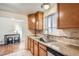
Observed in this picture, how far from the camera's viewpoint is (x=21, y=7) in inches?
69.7

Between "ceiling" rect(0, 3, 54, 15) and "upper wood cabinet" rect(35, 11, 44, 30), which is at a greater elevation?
"ceiling" rect(0, 3, 54, 15)

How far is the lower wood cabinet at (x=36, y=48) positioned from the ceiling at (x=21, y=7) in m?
0.52

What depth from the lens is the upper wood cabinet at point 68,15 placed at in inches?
67.5

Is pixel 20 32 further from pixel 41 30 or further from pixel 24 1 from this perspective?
pixel 24 1

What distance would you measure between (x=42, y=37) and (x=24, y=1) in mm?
699

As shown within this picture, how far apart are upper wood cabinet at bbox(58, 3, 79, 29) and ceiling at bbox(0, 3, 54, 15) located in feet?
1.18

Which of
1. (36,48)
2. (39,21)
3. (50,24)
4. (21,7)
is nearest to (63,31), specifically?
(50,24)

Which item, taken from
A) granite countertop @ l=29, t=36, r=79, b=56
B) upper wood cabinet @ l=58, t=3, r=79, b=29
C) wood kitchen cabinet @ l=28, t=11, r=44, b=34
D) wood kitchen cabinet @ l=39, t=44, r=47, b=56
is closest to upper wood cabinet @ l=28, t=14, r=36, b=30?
wood kitchen cabinet @ l=28, t=11, r=44, b=34

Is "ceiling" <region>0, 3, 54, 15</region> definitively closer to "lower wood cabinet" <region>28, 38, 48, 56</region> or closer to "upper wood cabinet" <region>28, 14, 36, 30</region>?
"upper wood cabinet" <region>28, 14, 36, 30</region>

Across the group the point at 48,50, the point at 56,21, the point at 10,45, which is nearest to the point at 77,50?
the point at 48,50

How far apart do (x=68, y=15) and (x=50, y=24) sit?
1.12 ft

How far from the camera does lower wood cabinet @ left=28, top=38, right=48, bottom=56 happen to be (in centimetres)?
178

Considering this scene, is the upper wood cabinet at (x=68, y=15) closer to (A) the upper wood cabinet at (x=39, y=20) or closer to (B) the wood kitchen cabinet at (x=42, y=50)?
(A) the upper wood cabinet at (x=39, y=20)

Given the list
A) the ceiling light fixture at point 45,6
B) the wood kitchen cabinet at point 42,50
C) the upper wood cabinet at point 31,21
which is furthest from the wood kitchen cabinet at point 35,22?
the wood kitchen cabinet at point 42,50
